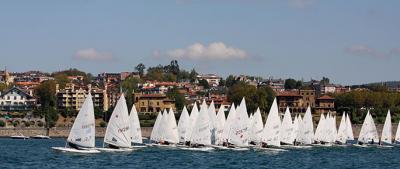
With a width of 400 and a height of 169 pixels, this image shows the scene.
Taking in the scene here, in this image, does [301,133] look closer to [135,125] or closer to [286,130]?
[286,130]

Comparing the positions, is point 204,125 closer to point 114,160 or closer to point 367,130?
point 114,160

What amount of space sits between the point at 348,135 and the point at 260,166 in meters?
54.7

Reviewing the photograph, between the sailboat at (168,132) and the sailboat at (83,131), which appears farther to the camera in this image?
the sailboat at (168,132)

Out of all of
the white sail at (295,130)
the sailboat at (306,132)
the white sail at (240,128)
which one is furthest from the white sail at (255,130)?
the sailboat at (306,132)

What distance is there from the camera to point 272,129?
103 meters

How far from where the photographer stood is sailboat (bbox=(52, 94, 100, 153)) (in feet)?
275

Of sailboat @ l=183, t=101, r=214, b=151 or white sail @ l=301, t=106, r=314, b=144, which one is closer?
sailboat @ l=183, t=101, r=214, b=151

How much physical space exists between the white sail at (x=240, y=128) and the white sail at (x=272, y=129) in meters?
3.06

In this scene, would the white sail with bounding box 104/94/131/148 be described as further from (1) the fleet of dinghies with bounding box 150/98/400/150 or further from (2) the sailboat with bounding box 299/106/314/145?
(2) the sailboat with bounding box 299/106/314/145

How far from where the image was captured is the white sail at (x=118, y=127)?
89438mm

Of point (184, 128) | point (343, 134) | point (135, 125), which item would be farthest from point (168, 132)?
point (343, 134)

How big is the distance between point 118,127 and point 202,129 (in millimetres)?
9772

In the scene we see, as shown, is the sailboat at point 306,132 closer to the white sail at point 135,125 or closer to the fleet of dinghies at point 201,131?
the fleet of dinghies at point 201,131

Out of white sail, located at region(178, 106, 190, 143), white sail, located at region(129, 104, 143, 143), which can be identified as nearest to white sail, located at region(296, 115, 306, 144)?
white sail, located at region(178, 106, 190, 143)
